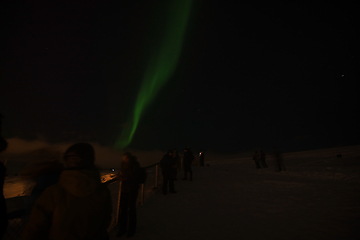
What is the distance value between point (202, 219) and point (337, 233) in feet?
8.76

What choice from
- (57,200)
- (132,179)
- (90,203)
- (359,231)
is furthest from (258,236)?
(57,200)

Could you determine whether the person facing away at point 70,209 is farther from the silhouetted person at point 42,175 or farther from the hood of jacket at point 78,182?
the silhouetted person at point 42,175

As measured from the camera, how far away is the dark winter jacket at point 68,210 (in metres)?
1.48

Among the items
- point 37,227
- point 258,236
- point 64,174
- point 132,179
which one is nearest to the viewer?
point 37,227

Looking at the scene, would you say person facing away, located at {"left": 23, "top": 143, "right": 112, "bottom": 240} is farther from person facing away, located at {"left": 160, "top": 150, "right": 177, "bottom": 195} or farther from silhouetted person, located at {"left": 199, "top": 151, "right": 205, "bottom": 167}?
silhouetted person, located at {"left": 199, "top": 151, "right": 205, "bottom": 167}

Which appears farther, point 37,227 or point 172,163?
point 172,163

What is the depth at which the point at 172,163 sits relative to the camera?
6.95 m

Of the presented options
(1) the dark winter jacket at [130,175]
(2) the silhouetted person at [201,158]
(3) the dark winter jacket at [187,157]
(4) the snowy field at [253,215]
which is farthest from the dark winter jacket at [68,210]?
(2) the silhouetted person at [201,158]

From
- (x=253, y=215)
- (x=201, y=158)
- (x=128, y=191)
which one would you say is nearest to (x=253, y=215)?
(x=253, y=215)

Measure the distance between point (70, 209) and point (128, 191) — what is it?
244 centimetres

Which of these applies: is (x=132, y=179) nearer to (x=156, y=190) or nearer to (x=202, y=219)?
(x=202, y=219)

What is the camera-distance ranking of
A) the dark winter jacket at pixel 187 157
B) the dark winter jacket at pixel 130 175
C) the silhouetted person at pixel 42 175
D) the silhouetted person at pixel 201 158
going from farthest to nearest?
the silhouetted person at pixel 201 158, the dark winter jacket at pixel 187 157, the dark winter jacket at pixel 130 175, the silhouetted person at pixel 42 175

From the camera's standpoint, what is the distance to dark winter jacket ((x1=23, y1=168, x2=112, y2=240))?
1.48 m

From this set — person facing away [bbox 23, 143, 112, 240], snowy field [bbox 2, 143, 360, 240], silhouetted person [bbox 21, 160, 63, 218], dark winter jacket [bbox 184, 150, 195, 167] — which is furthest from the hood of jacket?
dark winter jacket [bbox 184, 150, 195, 167]
